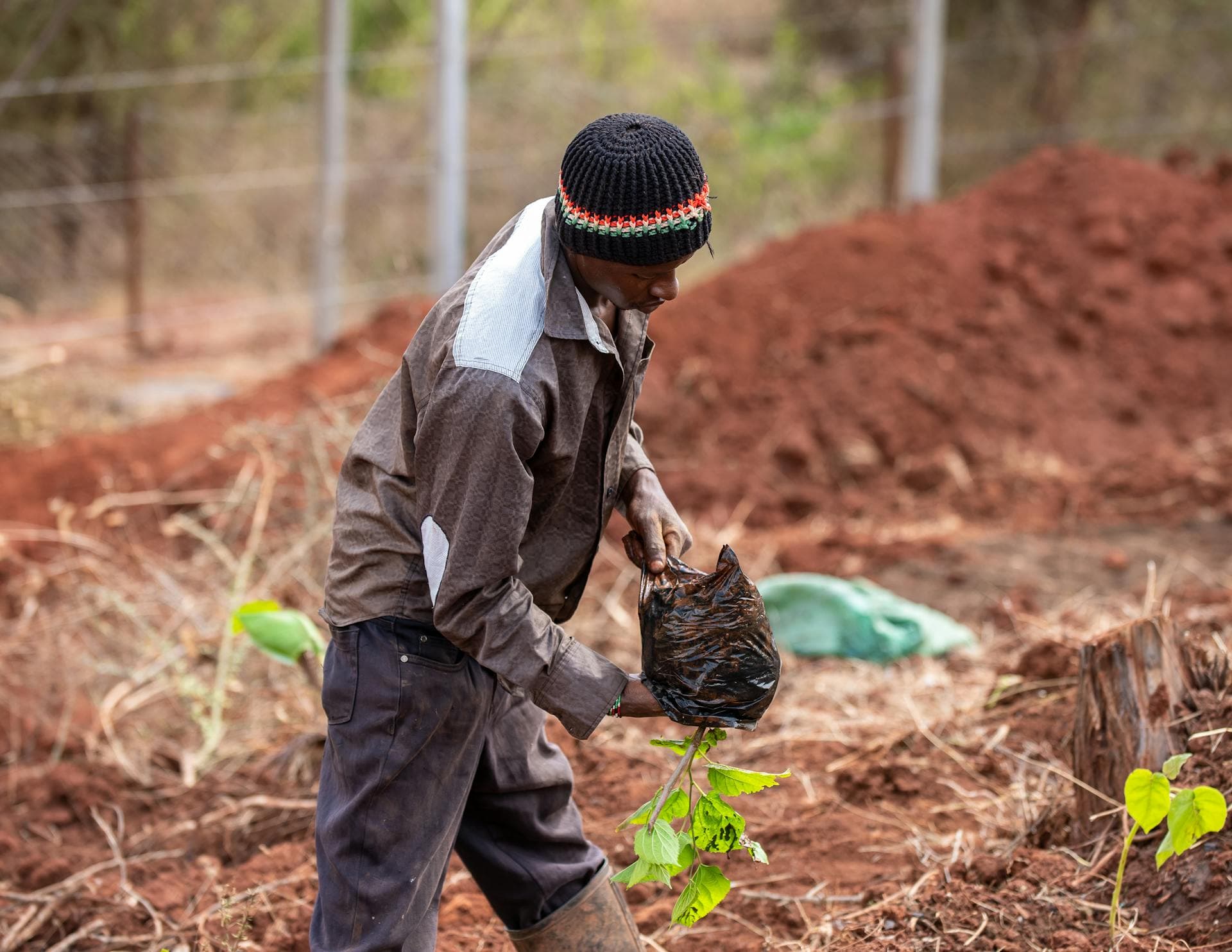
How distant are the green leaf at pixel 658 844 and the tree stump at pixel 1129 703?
1.30m

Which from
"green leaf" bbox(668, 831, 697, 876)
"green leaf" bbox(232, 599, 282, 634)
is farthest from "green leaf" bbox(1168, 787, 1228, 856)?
"green leaf" bbox(232, 599, 282, 634)

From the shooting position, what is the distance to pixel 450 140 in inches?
349

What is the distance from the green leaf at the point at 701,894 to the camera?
2531mm

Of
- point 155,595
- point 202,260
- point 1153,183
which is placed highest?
point 1153,183

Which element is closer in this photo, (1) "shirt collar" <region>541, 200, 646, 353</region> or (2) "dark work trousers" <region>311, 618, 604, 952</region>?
(1) "shirt collar" <region>541, 200, 646, 353</region>

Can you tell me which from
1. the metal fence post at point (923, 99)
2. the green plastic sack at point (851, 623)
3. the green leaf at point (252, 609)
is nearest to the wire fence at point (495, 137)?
the metal fence post at point (923, 99)

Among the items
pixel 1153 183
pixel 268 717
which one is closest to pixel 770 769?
pixel 268 717

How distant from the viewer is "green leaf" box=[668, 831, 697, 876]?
97.1 inches

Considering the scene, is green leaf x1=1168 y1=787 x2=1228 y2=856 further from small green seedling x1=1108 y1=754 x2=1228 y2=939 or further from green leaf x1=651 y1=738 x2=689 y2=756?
green leaf x1=651 y1=738 x2=689 y2=756

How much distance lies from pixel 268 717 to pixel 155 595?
0.71m

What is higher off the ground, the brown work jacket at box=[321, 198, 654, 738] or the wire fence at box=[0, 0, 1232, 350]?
the brown work jacket at box=[321, 198, 654, 738]

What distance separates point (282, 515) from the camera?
5379 millimetres

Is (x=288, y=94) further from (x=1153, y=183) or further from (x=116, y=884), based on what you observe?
(x=116, y=884)

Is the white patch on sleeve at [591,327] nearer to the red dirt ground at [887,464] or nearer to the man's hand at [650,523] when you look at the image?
the man's hand at [650,523]
